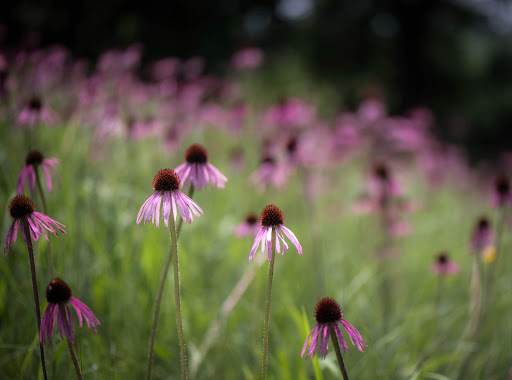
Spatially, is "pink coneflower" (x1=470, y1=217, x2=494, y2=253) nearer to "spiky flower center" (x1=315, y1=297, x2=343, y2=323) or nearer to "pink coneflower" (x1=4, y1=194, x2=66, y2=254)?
"spiky flower center" (x1=315, y1=297, x2=343, y2=323)

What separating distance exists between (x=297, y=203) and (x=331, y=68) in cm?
441

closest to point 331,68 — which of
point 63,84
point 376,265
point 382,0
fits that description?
point 382,0

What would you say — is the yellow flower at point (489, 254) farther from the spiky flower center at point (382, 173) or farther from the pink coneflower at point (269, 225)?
the pink coneflower at point (269, 225)

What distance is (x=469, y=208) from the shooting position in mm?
4547

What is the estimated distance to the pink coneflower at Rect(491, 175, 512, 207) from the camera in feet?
4.73

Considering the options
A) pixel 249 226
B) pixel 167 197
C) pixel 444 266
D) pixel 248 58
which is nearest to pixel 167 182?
pixel 167 197

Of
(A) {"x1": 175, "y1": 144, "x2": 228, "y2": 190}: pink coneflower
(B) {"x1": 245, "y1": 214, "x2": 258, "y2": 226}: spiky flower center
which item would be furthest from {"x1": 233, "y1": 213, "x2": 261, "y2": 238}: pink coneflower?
(A) {"x1": 175, "y1": 144, "x2": 228, "y2": 190}: pink coneflower

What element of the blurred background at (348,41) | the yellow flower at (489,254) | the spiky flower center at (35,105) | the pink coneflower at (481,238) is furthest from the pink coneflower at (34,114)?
the blurred background at (348,41)

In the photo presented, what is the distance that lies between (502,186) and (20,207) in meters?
1.64

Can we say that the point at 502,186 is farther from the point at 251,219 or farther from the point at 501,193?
the point at 251,219

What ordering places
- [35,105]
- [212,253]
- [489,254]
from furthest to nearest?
[212,253], [489,254], [35,105]

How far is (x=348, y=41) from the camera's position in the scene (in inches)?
280

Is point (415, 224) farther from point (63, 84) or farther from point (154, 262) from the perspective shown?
point (63, 84)

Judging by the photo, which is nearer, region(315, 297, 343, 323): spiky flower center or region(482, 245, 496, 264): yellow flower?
region(315, 297, 343, 323): spiky flower center
